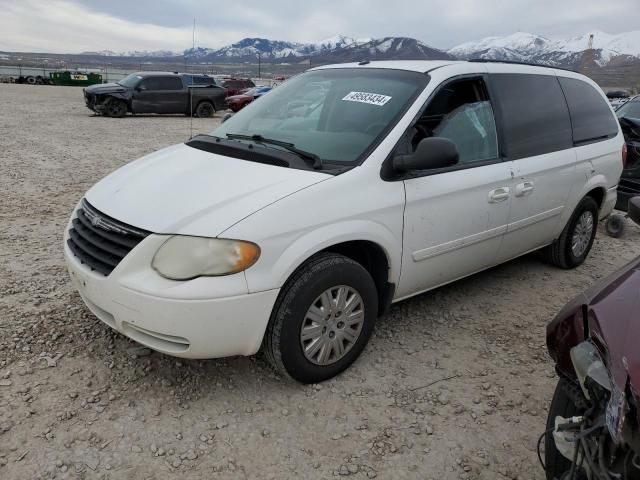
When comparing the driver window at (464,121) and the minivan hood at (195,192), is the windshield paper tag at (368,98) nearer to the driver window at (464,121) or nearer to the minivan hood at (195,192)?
the driver window at (464,121)

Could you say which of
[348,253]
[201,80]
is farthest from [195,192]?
→ [201,80]

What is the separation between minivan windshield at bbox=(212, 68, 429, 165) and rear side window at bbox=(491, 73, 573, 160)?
2.72ft

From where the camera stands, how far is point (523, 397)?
3.04 m

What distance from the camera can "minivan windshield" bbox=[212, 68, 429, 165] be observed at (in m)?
3.19

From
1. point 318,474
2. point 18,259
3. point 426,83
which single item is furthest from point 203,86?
point 318,474

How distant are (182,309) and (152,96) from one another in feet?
60.2

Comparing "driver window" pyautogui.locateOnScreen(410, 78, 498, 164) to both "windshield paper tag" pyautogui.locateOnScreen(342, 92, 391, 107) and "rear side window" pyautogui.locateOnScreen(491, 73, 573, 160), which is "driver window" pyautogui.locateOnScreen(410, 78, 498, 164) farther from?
"windshield paper tag" pyautogui.locateOnScreen(342, 92, 391, 107)

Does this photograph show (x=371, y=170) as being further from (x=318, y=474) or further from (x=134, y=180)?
(x=318, y=474)

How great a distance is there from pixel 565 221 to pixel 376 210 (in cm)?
242

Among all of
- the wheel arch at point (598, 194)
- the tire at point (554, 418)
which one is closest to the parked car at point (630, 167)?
the wheel arch at point (598, 194)

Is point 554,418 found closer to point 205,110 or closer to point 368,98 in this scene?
point 368,98

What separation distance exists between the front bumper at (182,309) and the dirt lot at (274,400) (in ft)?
1.32

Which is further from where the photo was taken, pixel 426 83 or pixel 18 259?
pixel 18 259

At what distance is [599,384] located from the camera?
65.9 inches
